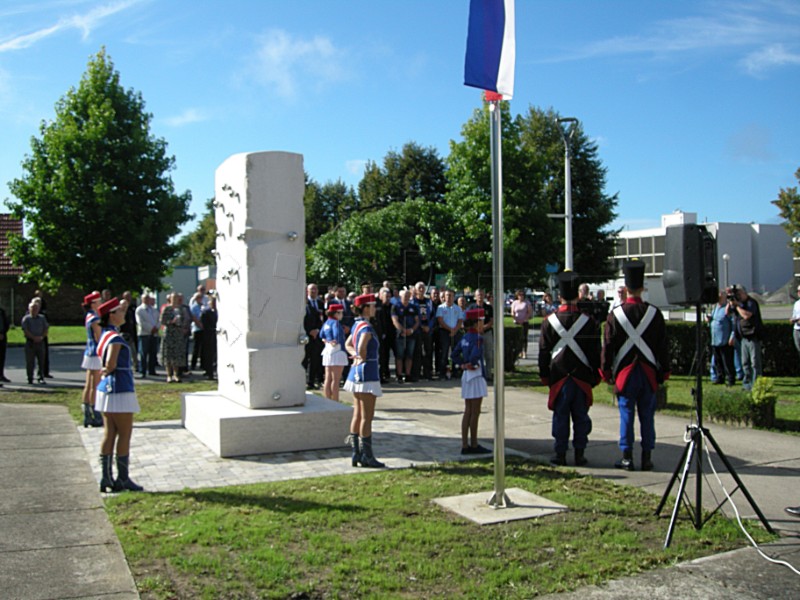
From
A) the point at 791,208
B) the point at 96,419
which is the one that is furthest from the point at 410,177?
the point at 96,419

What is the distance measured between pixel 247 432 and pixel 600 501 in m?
4.30

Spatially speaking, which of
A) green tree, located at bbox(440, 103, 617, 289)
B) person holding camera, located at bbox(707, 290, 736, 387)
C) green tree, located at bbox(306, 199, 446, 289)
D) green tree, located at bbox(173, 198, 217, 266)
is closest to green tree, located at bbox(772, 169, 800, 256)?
green tree, located at bbox(440, 103, 617, 289)

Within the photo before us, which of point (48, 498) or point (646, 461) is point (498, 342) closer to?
point (646, 461)

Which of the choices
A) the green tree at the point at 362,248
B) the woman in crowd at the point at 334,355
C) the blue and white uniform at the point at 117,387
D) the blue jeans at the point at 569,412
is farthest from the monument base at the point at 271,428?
the green tree at the point at 362,248

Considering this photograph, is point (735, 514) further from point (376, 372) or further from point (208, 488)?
point (208, 488)

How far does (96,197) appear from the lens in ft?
96.1

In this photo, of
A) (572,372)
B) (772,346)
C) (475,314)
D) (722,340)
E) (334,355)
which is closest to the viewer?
(572,372)

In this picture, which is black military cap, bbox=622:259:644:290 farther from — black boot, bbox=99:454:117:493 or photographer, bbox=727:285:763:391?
photographer, bbox=727:285:763:391

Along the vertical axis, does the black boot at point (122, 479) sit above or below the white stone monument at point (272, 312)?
below

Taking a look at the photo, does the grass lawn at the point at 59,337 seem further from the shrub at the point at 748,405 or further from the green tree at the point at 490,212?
the shrub at the point at 748,405

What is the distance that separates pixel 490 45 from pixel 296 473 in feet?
16.0

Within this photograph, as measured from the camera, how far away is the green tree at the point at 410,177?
184ft

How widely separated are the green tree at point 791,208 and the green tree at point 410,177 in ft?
82.2

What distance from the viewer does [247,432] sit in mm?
9164
